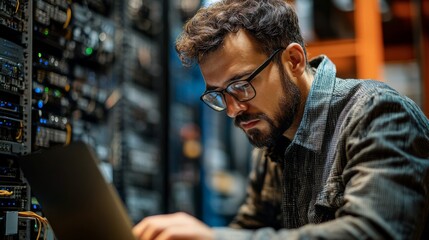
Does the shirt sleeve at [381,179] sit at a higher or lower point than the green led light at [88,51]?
lower

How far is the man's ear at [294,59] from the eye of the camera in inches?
83.1

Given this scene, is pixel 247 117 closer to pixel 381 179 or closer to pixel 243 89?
pixel 243 89

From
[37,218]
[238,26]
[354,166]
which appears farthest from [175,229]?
[37,218]

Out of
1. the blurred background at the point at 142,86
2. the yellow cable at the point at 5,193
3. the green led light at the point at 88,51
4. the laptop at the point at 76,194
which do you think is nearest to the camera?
the laptop at the point at 76,194

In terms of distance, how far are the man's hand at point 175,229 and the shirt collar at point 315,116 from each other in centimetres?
60

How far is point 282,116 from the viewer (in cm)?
211

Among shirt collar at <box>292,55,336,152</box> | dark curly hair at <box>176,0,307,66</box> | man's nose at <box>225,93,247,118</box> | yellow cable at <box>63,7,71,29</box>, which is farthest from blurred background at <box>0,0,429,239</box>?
shirt collar at <box>292,55,336,152</box>

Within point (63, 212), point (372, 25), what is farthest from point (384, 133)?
point (372, 25)

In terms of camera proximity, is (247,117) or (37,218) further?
(37,218)

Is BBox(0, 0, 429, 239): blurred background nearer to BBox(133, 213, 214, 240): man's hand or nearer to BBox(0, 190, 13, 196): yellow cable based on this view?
BBox(0, 190, 13, 196): yellow cable

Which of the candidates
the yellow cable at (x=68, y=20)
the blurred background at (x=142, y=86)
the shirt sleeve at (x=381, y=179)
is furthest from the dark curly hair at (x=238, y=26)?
the yellow cable at (x=68, y=20)

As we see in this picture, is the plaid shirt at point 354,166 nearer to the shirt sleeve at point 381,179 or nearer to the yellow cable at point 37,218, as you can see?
the shirt sleeve at point 381,179

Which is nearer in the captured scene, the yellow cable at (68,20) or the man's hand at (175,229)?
the man's hand at (175,229)

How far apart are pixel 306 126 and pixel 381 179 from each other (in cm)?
49
